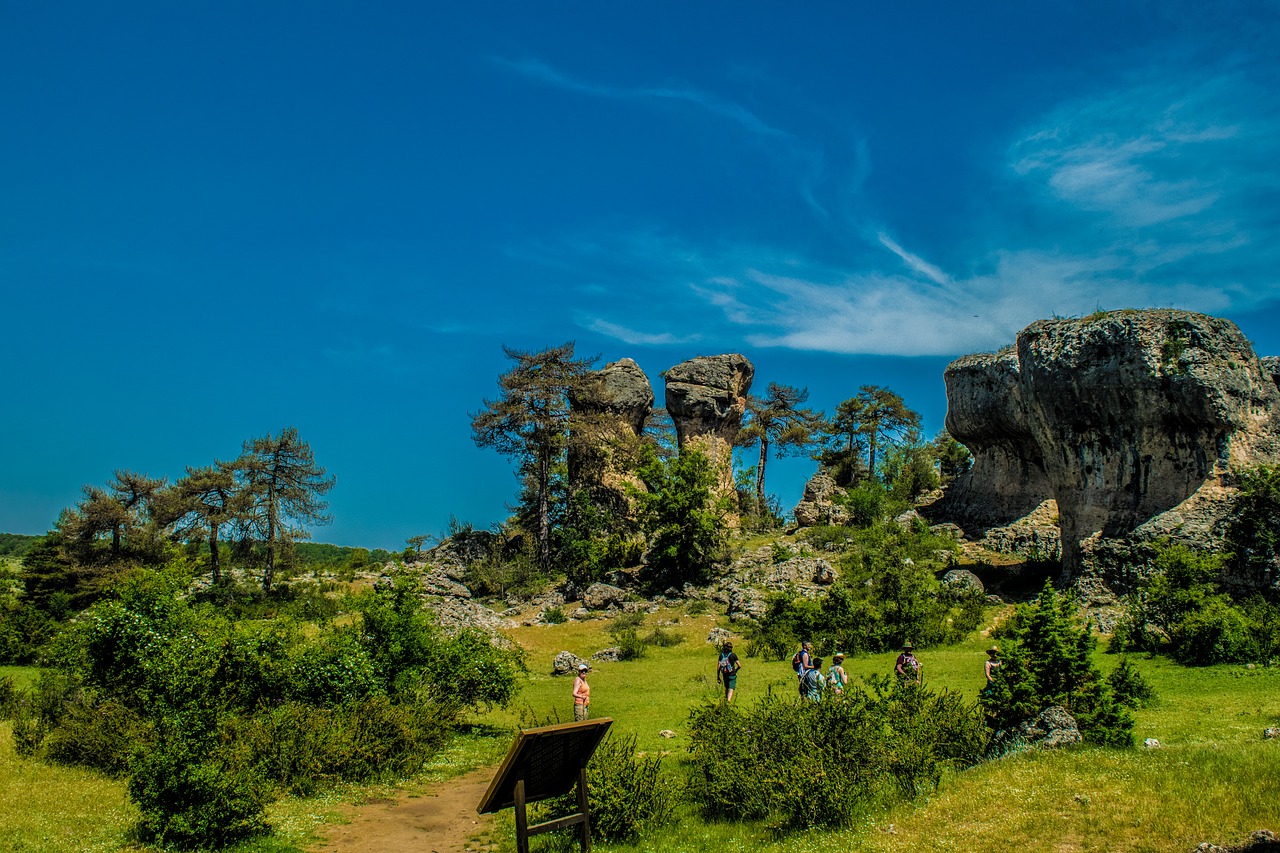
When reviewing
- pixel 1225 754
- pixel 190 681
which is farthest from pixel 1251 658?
pixel 190 681

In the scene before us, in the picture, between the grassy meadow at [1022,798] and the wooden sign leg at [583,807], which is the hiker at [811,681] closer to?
the grassy meadow at [1022,798]

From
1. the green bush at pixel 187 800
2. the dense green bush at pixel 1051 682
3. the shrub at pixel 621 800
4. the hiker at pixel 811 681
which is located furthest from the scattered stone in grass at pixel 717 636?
the green bush at pixel 187 800

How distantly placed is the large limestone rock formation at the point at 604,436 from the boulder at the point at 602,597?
1251cm

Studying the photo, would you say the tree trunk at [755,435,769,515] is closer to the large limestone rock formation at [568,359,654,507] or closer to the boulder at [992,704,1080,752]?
the large limestone rock formation at [568,359,654,507]

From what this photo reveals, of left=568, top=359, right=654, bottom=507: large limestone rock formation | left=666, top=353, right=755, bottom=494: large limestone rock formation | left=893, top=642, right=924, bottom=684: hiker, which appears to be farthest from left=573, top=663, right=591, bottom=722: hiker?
left=666, top=353, right=755, bottom=494: large limestone rock formation

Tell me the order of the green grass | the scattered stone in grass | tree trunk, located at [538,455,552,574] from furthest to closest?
tree trunk, located at [538,455,552,574]
the scattered stone in grass
the green grass

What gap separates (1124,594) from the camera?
1059 inches

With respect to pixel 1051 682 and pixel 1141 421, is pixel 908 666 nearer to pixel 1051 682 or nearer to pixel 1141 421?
pixel 1051 682

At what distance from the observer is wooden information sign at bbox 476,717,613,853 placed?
8258 millimetres

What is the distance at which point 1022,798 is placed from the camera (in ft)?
32.2

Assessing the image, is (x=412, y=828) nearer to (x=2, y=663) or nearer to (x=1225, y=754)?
(x=1225, y=754)

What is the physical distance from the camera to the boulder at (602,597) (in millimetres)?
38531

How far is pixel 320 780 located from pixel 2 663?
2488cm

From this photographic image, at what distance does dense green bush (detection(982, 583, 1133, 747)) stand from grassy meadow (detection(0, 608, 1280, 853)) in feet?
2.10
